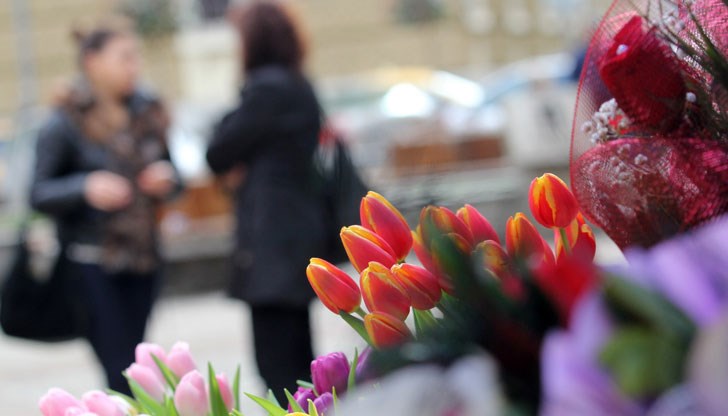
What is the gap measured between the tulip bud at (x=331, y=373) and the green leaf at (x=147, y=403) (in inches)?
8.7

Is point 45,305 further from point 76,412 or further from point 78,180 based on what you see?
point 76,412

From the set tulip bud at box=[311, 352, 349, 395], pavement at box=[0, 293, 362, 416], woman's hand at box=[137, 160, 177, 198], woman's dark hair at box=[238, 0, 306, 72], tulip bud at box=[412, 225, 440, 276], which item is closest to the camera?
tulip bud at box=[412, 225, 440, 276]

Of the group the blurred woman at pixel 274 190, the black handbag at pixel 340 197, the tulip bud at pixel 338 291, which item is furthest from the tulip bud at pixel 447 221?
the blurred woman at pixel 274 190

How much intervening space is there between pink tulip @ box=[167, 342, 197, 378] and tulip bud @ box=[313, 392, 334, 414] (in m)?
0.32

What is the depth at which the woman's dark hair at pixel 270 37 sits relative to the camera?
13.8ft

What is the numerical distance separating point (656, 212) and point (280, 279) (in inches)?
120

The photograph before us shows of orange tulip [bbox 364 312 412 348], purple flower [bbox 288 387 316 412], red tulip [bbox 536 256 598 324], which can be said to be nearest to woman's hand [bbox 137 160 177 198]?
purple flower [bbox 288 387 316 412]

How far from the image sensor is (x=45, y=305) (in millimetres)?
4512

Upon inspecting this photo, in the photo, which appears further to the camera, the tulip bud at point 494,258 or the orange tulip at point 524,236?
the orange tulip at point 524,236

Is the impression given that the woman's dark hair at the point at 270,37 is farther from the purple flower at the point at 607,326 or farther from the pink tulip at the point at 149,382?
the purple flower at the point at 607,326

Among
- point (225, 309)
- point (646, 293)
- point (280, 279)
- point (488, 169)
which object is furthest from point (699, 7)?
point (488, 169)

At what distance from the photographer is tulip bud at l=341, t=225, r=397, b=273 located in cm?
99

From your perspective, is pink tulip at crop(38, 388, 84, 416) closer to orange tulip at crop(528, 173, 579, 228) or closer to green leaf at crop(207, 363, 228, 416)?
green leaf at crop(207, 363, 228, 416)

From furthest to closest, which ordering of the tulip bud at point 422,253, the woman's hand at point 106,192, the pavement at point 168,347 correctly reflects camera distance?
the pavement at point 168,347
the woman's hand at point 106,192
the tulip bud at point 422,253
